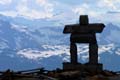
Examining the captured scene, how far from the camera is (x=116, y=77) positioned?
81.1 ft

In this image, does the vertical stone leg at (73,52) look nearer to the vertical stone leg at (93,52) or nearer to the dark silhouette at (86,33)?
the dark silhouette at (86,33)

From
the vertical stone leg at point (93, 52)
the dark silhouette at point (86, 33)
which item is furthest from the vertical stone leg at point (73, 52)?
the vertical stone leg at point (93, 52)

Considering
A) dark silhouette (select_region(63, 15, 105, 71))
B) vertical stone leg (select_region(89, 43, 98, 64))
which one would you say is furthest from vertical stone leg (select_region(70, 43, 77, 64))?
vertical stone leg (select_region(89, 43, 98, 64))

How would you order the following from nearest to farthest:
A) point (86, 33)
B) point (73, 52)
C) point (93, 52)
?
1. point (86, 33)
2. point (93, 52)
3. point (73, 52)

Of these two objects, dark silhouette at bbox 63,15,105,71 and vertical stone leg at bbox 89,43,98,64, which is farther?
vertical stone leg at bbox 89,43,98,64

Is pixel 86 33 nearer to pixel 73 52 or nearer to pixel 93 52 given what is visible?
pixel 93 52

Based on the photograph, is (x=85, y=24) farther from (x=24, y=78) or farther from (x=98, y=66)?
(x=24, y=78)

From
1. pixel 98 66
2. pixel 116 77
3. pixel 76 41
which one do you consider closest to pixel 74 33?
pixel 76 41

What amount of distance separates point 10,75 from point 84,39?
8522 mm

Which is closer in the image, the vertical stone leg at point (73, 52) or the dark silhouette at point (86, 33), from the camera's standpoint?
the dark silhouette at point (86, 33)

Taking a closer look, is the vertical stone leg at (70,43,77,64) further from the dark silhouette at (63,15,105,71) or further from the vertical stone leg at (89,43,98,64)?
the vertical stone leg at (89,43,98,64)

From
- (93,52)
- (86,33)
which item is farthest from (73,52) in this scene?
(86,33)

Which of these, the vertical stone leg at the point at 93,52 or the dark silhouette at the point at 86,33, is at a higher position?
the dark silhouette at the point at 86,33

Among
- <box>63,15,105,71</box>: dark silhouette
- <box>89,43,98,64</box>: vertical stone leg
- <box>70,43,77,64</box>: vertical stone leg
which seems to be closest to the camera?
<box>63,15,105,71</box>: dark silhouette
